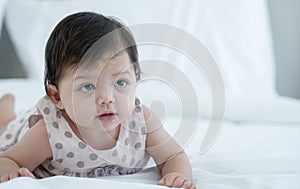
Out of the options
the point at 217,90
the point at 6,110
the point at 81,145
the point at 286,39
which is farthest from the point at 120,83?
the point at 286,39

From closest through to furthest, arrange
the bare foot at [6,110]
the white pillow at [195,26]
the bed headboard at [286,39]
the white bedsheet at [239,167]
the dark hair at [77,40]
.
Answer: the white bedsheet at [239,167] → the dark hair at [77,40] → the bare foot at [6,110] → the white pillow at [195,26] → the bed headboard at [286,39]

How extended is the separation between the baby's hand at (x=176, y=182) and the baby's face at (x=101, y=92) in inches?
4.7

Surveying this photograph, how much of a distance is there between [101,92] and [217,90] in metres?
0.30

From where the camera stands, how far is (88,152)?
35.1 inches

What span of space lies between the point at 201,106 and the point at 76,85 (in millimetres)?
697

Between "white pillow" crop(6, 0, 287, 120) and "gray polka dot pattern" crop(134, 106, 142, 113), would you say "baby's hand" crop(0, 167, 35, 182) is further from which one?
"white pillow" crop(6, 0, 287, 120)

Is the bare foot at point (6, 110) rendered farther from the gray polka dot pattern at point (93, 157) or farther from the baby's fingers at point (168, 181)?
the baby's fingers at point (168, 181)

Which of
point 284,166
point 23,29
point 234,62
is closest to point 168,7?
point 234,62

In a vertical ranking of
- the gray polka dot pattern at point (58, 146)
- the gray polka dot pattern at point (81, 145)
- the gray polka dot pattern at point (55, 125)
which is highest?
the gray polka dot pattern at point (55, 125)

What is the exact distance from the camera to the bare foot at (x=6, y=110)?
1281 mm

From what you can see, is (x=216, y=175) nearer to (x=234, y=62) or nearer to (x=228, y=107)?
(x=228, y=107)

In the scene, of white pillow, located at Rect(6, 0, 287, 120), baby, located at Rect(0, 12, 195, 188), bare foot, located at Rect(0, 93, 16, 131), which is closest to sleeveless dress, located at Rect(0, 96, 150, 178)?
baby, located at Rect(0, 12, 195, 188)

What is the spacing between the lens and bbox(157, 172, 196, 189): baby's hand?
80 centimetres

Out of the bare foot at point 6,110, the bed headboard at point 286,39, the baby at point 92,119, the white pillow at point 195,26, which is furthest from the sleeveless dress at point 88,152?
the bed headboard at point 286,39
